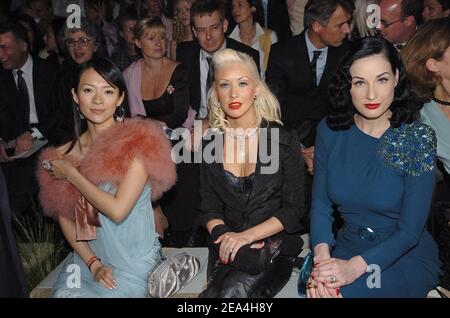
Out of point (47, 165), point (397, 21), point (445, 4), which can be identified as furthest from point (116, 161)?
point (445, 4)

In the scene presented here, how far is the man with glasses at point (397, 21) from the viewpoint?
477 cm

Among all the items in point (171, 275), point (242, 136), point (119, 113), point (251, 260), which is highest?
point (119, 113)

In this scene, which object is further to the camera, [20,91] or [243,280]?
[20,91]

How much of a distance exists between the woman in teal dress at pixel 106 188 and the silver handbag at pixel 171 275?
8 cm

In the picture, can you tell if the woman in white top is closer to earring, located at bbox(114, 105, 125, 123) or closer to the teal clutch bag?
earring, located at bbox(114, 105, 125, 123)

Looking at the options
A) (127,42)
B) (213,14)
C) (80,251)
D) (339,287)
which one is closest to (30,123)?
(127,42)

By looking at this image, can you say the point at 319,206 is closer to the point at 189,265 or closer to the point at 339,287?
the point at 339,287

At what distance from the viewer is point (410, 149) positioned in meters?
3.04

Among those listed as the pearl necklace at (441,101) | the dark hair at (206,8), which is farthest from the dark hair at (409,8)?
the dark hair at (206,8)

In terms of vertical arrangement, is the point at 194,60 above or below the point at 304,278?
above

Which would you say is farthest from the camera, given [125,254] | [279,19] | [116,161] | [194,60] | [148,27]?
[279,19]

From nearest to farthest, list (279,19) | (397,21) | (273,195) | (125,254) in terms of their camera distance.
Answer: (125,254)
(273,195)
(397,21)
(279,19)

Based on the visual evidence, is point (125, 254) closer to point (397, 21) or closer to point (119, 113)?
point (119, 113)

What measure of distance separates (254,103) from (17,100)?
2898mm
